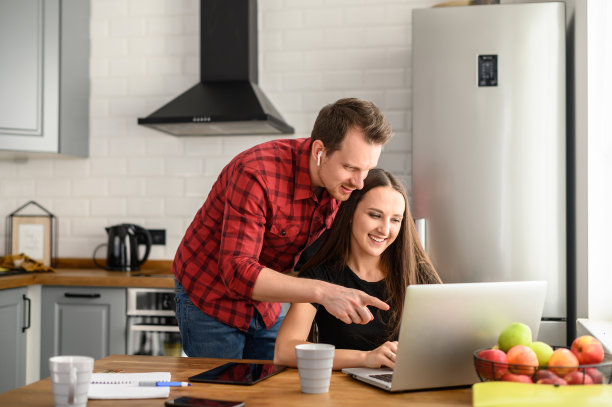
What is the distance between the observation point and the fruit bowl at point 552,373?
3.85 ft

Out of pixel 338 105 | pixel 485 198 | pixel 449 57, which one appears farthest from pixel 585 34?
pixel 338 105

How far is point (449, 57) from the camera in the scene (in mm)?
2850

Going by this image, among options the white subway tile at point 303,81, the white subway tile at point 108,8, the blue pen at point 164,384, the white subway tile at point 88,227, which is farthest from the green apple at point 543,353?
the white subway tile at point 108,8

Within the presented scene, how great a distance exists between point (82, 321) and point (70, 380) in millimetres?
2154

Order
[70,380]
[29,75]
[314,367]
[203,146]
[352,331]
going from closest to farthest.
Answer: [70,380]
[314,367]
[352,331]
[29,75]
[203,146]

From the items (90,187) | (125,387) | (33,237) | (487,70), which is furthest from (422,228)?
(33,237)

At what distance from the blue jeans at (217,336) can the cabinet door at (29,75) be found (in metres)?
1.66

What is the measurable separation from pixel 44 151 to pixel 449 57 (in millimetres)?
2110

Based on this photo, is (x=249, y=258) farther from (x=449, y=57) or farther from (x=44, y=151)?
(x=44, y=151)

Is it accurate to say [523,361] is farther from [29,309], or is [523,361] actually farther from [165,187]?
[165,187]

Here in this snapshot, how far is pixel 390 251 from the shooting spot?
6.86 ft

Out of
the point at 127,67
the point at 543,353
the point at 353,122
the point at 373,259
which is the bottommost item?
the point at 543,353

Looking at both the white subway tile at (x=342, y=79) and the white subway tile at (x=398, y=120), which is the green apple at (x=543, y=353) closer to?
the white subway tile at (x=398, y=120)

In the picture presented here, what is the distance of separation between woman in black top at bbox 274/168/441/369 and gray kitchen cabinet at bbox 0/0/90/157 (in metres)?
2.06
